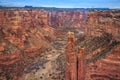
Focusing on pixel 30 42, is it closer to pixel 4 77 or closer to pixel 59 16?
pixel 4 77

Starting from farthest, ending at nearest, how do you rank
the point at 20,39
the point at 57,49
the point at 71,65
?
the point at 57,49
the point at 20,39
the point at 71,65

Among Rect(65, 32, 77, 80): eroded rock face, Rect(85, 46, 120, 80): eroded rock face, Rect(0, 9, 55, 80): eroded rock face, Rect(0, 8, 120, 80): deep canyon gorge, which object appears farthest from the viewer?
Rect(0, 9, 55, 80): eroded rock face

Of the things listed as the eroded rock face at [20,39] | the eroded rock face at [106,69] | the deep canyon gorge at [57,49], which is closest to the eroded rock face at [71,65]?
the deep canyon gorge at [57,49]

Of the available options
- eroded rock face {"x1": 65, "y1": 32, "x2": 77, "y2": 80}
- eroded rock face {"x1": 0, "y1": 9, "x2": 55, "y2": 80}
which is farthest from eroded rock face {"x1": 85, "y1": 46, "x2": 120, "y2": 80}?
eroded rock face {"x1": 0, "y1": 9, "x2": 55, "y2": 80}

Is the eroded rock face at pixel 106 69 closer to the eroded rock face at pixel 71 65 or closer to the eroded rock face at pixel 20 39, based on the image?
the eroded rock face at pixel 71 65

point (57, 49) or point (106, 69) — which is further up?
point (106, 69)

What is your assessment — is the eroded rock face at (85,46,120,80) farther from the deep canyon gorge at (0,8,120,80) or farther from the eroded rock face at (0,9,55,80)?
the eroded rock face at (0,9,55,80)

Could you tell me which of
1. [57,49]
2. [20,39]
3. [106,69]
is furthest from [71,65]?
[57,49]

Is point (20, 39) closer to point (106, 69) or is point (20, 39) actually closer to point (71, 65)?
point (106, 69)
